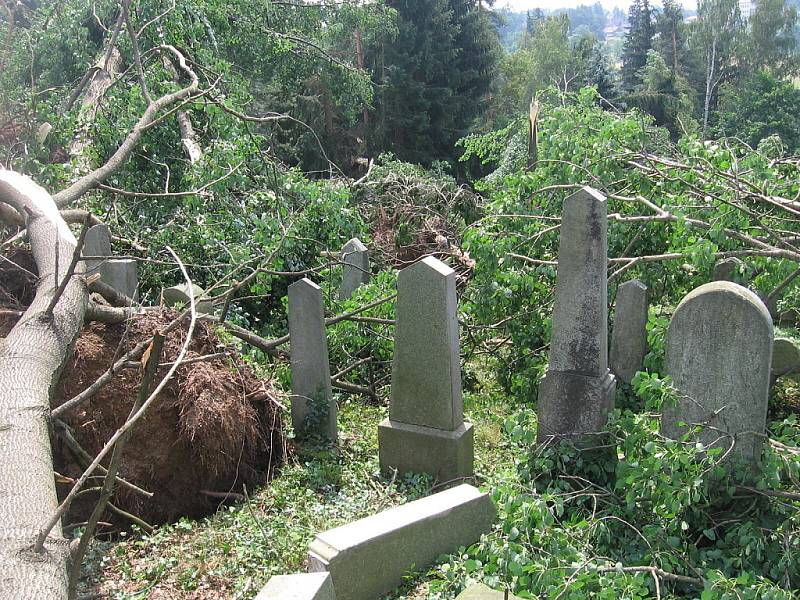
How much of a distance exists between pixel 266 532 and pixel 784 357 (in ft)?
16.5

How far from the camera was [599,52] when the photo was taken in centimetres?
3966

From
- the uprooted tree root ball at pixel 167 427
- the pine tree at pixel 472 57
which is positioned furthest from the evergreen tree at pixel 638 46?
the uprooted tree root ball at pixel 167 427

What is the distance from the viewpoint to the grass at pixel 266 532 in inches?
147

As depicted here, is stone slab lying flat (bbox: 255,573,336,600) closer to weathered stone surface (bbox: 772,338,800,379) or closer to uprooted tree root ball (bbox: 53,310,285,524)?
uprooted tree root ball (bbox: 53,310,285,524)

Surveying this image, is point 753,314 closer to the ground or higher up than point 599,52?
closer to the ground

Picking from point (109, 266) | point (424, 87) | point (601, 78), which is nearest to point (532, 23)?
point (601, 78)

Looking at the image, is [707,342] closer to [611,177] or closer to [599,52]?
[611,177]

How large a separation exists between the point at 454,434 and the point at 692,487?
1830mm

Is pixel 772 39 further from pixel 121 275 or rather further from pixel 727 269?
pixel 121 275

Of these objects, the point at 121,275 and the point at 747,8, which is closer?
the point at 121,275

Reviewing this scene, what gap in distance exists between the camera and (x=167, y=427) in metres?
4.75

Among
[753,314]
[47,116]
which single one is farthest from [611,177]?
[47,116]

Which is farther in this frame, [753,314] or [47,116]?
[47,116]

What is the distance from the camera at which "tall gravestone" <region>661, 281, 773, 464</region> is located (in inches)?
142
